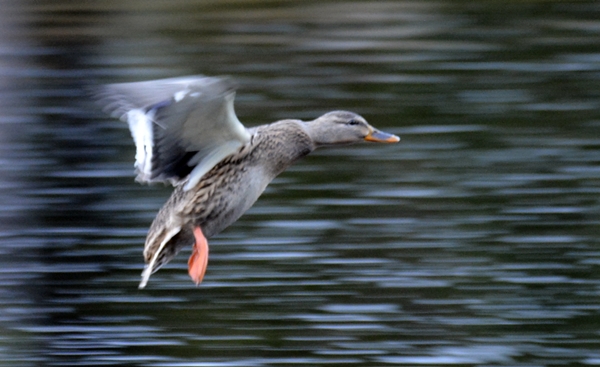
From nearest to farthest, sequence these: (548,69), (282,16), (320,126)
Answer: (320,126), (548,69), (282,16)

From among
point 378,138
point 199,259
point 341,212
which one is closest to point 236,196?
point 199,259

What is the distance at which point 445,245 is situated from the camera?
7.92 meters

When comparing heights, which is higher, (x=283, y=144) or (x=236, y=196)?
(x=283, y=144)

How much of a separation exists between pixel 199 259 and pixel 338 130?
98cm

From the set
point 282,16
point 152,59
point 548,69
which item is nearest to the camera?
point 548,69

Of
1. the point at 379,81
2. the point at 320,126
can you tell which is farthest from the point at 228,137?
the point at 379,81

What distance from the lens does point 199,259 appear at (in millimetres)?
6324

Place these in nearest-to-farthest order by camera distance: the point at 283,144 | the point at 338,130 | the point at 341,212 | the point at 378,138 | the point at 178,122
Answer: the point at 178,122
the point at 283,144
the point at 338,130
the point at 378,138
the point at 341,212

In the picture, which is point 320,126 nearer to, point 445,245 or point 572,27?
point 445,245

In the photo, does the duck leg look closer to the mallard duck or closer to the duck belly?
the mallard duck

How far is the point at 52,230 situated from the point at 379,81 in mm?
3121

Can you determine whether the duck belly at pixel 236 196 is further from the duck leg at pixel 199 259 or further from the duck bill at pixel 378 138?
the duck bill at pixel 378 138

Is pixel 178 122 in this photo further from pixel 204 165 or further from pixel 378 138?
pixel 378 138

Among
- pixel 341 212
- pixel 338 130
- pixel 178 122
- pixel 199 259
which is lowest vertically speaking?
pixel 341 212
